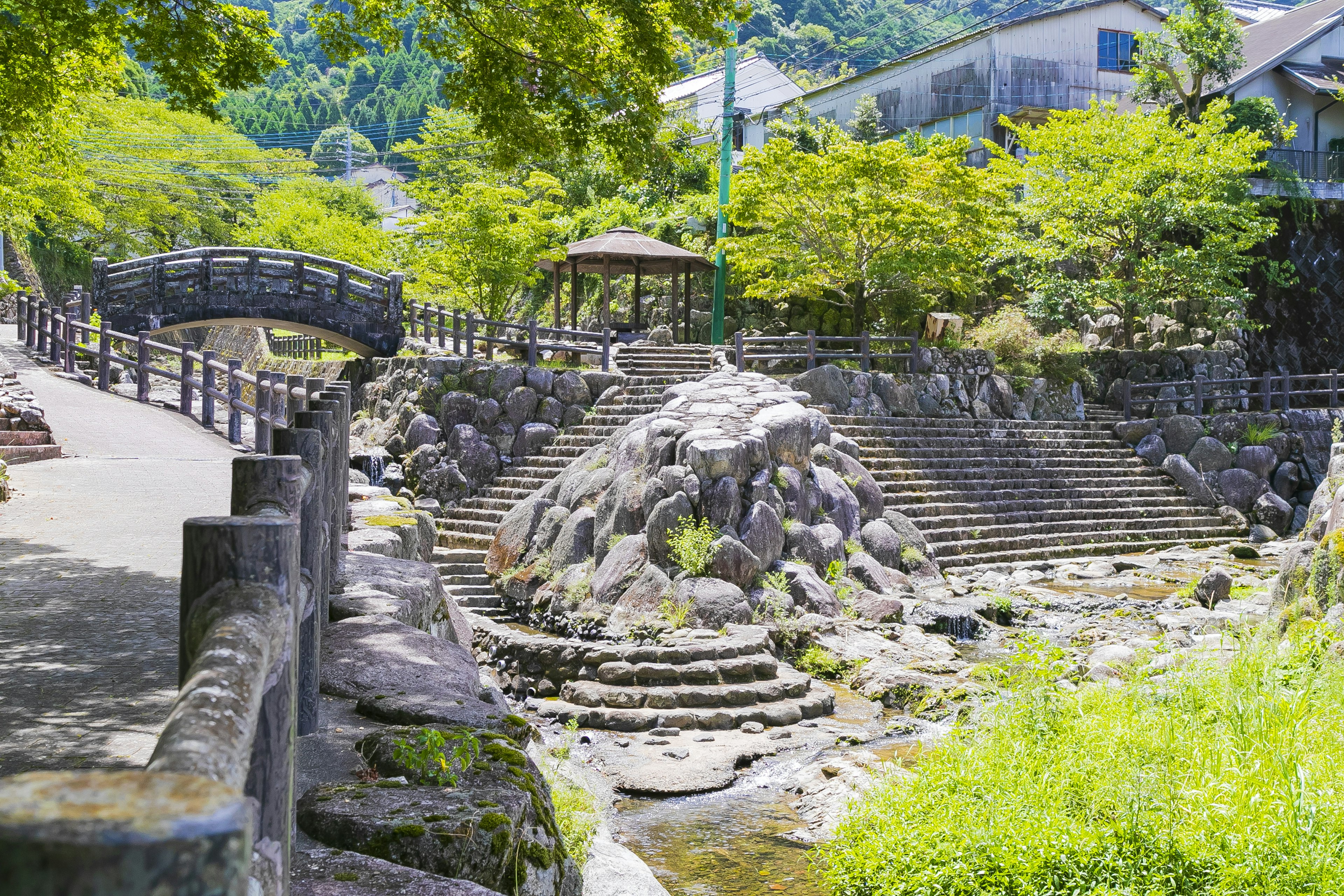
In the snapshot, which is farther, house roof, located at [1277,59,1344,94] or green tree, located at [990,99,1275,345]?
house roof, located at [1277,59,1344,94]

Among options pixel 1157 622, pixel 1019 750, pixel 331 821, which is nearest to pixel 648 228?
pixel 1157 622

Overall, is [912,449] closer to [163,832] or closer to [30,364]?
[30,364]

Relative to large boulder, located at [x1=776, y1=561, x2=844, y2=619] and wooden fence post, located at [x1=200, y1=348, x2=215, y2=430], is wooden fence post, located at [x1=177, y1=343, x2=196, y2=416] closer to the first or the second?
wooden fence post, located at [x1=200, y1=348, x2=215, y2=430]

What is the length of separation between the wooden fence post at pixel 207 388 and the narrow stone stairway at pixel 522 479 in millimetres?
3680

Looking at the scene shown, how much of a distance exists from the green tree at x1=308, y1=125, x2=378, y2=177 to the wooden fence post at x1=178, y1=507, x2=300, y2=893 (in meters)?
57.6

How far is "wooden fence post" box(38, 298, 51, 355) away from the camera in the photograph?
18.9 m

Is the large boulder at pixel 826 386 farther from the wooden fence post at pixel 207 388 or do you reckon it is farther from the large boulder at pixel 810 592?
the wooden fence post at pixel 207 388

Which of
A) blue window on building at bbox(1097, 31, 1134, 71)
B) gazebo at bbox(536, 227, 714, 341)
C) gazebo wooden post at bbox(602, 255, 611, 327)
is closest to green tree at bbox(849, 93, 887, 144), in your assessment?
blue window on building at bbox(1097, 31, 1134, 71)

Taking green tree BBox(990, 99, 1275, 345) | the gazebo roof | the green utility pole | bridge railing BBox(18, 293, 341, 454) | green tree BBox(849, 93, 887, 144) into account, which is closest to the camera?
bridge railing BBox(18, 293, 341, 454)

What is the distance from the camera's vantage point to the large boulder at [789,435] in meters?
14.5

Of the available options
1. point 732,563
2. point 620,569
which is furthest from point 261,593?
point 620,569

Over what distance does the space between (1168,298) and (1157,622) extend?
Result: 48.9 ft

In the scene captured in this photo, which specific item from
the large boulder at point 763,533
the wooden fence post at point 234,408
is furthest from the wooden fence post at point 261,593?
the wooden fence post at point 234,408

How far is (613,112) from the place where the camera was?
823 centimetres
